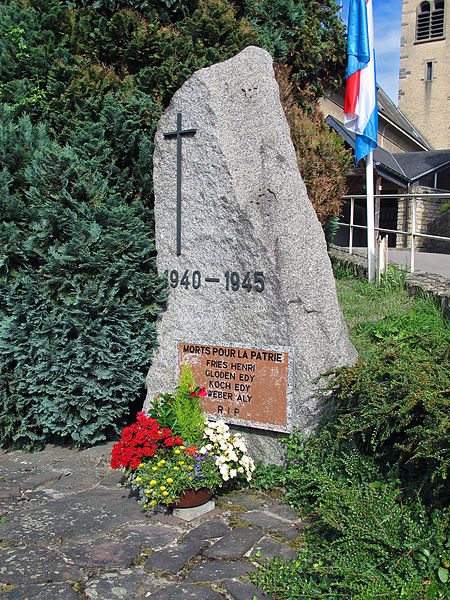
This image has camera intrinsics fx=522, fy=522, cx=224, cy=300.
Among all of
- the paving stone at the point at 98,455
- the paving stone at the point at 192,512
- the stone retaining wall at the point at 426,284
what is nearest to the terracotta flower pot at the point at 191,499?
the paving stone at the point at 192,512

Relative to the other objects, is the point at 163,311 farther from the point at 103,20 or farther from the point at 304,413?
the point at 103,20

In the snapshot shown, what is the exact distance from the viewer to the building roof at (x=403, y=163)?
1527cm

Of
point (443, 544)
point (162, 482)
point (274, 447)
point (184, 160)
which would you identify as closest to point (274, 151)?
point (184, 160)

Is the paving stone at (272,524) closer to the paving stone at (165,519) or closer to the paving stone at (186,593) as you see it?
the paving stone at (165,519)

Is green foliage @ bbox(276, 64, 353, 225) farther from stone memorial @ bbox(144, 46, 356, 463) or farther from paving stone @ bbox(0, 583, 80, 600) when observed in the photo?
paving stone @ bbox(0, 583, 80, 600)

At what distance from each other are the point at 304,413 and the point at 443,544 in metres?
1.39

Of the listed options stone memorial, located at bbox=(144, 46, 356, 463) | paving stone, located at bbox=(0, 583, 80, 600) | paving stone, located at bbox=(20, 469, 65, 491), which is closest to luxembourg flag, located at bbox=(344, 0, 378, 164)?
stone memorial, located at bbox=(144, 46, 356, 463)

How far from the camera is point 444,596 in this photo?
2.36 metres

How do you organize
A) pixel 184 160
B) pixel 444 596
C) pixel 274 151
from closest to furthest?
1. pixel 444 596
2. pixel 274 151
3. pixel 184 160

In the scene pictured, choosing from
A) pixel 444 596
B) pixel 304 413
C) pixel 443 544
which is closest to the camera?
pixel 444 596

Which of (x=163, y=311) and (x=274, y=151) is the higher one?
(x=274, y=151)

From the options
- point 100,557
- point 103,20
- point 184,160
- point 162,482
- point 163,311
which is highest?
point 103,20

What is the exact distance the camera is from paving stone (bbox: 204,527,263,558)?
2.88 meters

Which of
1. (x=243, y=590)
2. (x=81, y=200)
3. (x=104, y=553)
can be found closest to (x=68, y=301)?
(x=81, y=200)
